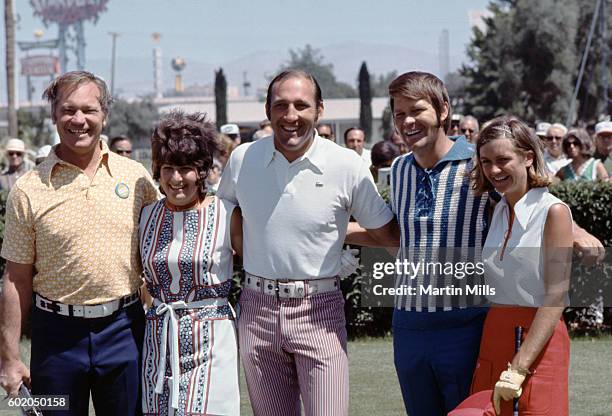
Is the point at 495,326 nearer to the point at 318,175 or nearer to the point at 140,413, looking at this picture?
the point at 318,175

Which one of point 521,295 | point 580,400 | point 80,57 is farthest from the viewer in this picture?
point 80,57

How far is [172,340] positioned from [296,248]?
2.24 feet

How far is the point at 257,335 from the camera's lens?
457 cm

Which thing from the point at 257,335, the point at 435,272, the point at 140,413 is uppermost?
the point at 435,272

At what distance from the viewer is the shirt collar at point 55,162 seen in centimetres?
455

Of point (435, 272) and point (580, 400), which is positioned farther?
point (580, 400)

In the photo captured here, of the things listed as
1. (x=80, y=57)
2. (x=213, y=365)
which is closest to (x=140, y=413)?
(x=213, y=365)

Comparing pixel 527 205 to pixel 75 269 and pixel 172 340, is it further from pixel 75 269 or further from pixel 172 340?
pixel 75 269

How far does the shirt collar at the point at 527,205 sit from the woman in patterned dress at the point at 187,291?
131 centimetres

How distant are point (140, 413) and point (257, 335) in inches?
25.7

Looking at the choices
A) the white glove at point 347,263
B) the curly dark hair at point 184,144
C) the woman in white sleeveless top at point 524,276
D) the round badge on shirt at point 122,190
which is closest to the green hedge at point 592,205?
the white glove at point 347,263

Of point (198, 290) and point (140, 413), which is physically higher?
point (198, 290)

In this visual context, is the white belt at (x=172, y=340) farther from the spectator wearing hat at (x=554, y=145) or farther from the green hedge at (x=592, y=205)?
the spectator wearing hat at (x=554, y=145)

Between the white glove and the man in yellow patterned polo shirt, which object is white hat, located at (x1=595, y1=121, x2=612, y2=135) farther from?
the man in yellow patterned polo shirt
